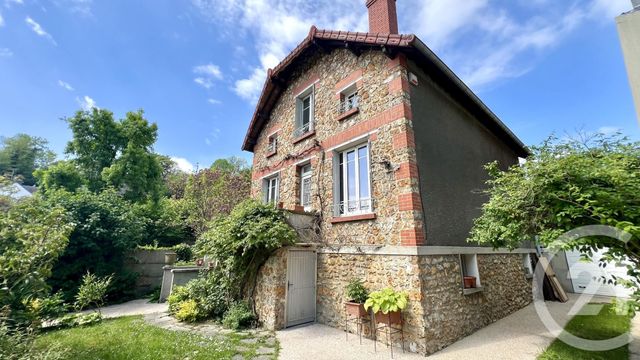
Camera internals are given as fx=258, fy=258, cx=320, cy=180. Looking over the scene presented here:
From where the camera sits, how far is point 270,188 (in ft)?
36.7

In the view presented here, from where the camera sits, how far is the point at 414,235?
5574 mm

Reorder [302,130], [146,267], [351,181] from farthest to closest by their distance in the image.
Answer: [146,267]
[302,130]
[351,181]

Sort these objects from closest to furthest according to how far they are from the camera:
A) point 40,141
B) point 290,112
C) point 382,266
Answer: point 382,266
point 290,112
point 40,141

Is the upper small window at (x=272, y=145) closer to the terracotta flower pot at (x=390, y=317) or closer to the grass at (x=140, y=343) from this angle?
the grass at (x=140, y=343)

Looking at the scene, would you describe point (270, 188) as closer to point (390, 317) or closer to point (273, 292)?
point (273, 292)

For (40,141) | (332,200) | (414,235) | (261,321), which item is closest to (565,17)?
(414,235)

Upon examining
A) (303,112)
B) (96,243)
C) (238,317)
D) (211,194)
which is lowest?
(238,317)

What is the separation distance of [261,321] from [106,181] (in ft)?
60.0

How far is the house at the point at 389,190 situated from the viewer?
5840 mm

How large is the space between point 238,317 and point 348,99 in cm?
718

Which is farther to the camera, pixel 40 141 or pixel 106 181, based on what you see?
pixel 40 141

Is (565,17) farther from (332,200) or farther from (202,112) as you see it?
(202,112)

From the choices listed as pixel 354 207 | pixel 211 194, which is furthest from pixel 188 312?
pixel 211 194

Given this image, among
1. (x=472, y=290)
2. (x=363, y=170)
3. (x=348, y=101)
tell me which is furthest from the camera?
(x=348, y=101)
